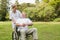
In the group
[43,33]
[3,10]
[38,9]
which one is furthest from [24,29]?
[3,10]

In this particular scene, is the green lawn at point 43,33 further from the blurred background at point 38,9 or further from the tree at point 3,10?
the tree at point 3,10

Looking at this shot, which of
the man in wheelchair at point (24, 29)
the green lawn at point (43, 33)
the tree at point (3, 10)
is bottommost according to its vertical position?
the tree at point (3, 10)

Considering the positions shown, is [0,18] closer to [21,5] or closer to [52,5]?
[21,5]

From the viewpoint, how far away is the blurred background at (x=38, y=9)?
25641 millimetres

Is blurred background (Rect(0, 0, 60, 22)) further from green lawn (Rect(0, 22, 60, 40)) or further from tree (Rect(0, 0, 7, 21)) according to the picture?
green lawn (Rect(0, 22, 60, 40))

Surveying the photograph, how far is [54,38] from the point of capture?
11211mm

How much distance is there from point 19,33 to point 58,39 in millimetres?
2967

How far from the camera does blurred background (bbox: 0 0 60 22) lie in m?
25.6

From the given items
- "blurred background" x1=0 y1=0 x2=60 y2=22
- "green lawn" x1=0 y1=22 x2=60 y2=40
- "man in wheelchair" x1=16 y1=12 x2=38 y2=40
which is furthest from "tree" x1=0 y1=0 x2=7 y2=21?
"man in wheelchair" x1=16 y1=12 x2=38 y2=40

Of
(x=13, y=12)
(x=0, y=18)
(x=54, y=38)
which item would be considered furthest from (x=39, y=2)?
(x=13, y=12)

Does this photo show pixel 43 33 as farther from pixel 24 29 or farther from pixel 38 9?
pixel 38 9

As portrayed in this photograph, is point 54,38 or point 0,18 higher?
point 54,38

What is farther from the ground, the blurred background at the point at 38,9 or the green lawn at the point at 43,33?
the green lawn at the point at 43,33

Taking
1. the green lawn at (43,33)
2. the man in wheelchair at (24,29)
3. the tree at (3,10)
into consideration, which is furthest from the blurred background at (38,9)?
the man in wheelchair at (24,29)
